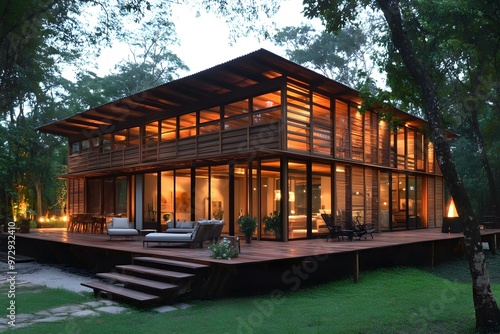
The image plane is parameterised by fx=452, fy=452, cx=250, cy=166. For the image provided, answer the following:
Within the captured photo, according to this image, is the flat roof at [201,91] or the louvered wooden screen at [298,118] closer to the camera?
the flat roof at [201,91]

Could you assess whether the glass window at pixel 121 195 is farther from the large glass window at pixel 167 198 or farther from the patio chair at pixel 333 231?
the patio chair at pixel 333 231

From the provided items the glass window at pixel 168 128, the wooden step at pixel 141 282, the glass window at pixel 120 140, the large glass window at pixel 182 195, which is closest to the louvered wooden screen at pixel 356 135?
the large glass window at pixel 182 195

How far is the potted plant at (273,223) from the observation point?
40.5 ft

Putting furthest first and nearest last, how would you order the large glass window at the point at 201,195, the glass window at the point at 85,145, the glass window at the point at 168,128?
the glass window at the point at 85,145
the glass window at the point at 168,128
the large glass window at the point at 201,195

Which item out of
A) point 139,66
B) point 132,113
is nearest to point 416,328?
point 132,113

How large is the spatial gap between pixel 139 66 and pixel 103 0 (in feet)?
72.2

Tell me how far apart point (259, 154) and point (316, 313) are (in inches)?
253

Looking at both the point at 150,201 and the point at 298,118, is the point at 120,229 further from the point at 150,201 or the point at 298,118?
the point at 298,118

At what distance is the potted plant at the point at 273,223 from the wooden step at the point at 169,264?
4.27 metres

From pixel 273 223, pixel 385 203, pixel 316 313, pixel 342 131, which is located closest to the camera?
pixel 316 313

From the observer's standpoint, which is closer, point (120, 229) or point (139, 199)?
point (120, 229)

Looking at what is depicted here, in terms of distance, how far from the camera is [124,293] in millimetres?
7301

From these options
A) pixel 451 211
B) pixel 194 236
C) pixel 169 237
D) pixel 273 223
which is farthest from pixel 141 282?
pixel 451 211

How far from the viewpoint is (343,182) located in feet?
46.5
